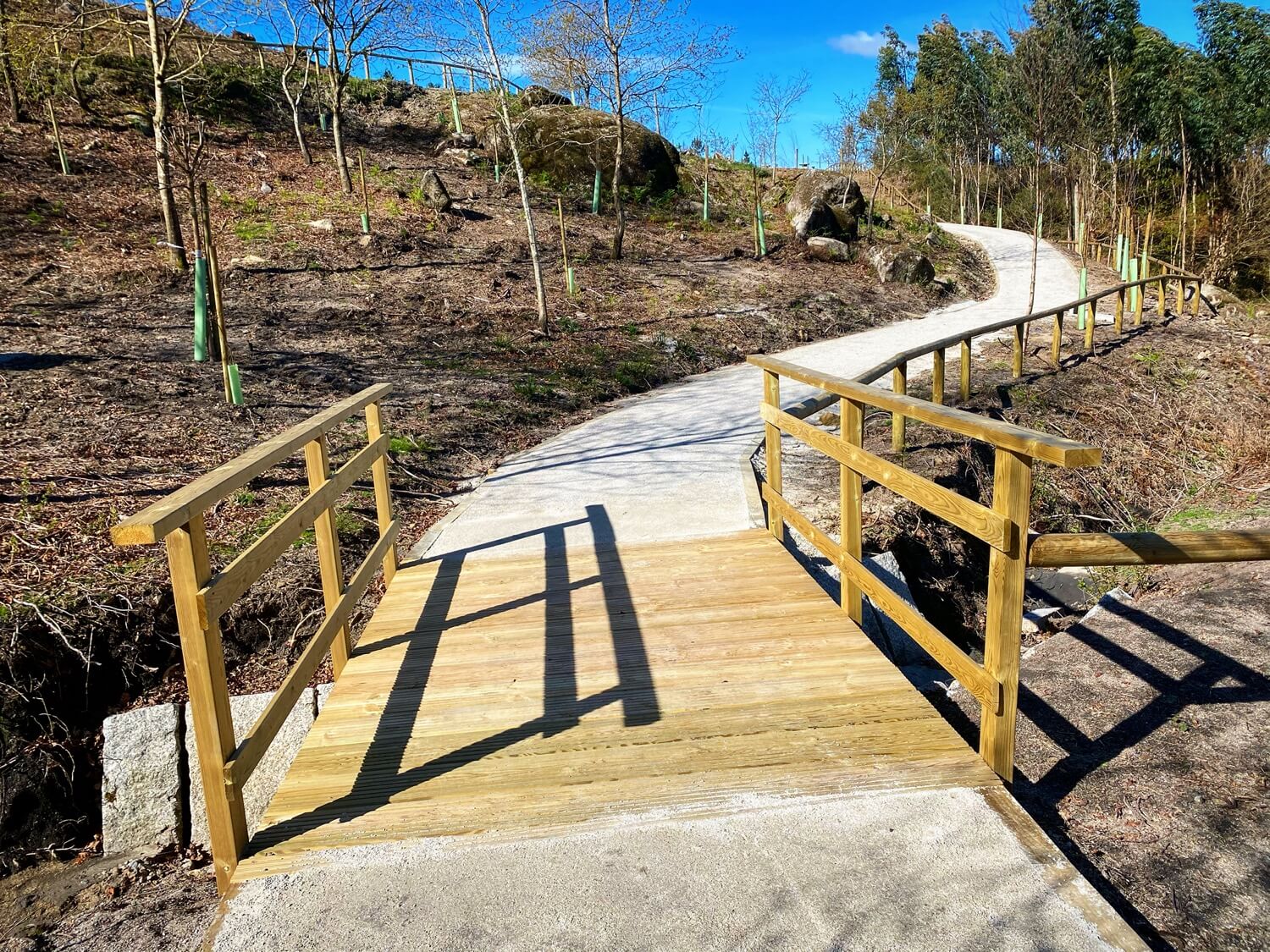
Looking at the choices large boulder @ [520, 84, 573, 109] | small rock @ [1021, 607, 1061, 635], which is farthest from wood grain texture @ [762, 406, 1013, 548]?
large boulder @ [520, 84, 573, 109]

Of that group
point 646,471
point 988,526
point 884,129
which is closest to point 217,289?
point 646,471

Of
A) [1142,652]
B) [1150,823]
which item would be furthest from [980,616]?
[1150,823]

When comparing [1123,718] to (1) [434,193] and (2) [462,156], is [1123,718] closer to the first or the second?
(1) [434,193]

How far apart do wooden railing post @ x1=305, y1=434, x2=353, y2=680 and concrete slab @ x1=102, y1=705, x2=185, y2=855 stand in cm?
88

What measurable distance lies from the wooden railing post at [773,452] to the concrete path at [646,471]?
0.32 meters

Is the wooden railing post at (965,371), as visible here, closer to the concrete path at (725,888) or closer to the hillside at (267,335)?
the hillside at (267,335)

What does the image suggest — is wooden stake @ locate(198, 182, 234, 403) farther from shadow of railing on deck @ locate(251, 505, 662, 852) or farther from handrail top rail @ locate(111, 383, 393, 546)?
handrail top rail @ locate(111, 383, 393, 546)

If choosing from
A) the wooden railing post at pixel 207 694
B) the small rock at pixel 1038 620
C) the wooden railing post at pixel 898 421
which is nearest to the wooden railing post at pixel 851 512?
the small rock at pixel 1038 620

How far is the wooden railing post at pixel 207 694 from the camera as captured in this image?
8.22 ft

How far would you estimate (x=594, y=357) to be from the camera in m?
13.1

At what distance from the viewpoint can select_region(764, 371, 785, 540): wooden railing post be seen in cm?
567

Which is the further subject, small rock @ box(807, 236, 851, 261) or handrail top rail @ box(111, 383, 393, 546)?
small rock @ box(807, 236, 851, 261)

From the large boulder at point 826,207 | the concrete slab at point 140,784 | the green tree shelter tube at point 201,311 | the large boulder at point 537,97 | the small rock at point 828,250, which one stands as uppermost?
the large boulder at point 537,97

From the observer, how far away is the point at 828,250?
23797 mm
